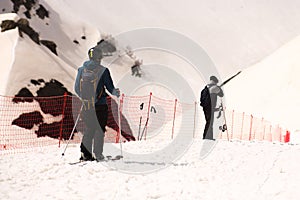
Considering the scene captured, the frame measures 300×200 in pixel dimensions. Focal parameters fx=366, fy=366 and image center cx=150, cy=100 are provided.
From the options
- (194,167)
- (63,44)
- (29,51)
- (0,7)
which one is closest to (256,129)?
(29,51)

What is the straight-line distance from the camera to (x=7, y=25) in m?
33.8

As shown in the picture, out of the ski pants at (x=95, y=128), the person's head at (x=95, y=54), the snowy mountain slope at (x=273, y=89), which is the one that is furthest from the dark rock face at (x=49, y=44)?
the ski pants at (x=95, y=128)

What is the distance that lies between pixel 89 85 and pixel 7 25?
30.1 meters

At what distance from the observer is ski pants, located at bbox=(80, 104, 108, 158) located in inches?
278

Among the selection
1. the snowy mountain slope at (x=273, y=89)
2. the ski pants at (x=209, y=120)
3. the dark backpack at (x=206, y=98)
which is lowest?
the ski pants at (x=209, y=120)

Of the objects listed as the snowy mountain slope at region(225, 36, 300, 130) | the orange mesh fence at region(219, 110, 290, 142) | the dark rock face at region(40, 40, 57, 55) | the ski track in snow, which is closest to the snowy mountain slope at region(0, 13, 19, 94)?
the dark rock face at region(40, 40, 57, 55)

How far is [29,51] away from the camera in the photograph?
1259 inches

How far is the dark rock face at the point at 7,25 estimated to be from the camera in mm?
33516

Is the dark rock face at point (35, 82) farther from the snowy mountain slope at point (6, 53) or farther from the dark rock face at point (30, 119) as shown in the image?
the dark rock face at point (30, 119)

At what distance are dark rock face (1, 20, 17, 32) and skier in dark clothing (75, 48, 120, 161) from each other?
2944 cm

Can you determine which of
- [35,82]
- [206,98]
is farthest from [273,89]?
[206,98]

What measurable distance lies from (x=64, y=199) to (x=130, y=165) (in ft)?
7.05

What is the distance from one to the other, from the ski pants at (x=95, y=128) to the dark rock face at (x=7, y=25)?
2961cm

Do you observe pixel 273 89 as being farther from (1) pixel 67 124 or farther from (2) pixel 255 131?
(1) pixel 67 124
